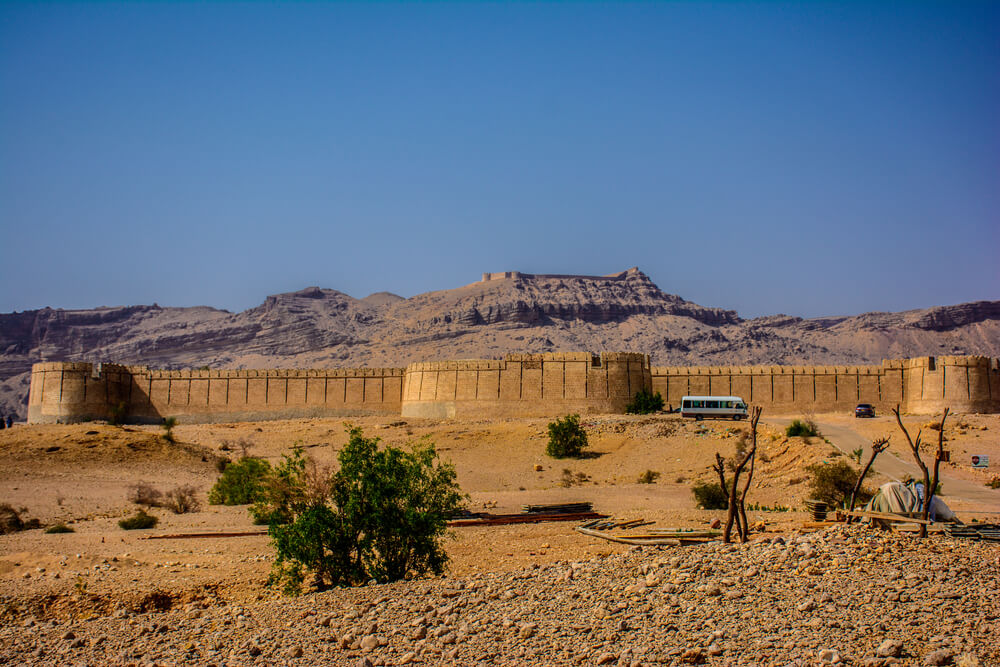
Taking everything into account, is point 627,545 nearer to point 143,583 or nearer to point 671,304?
point 143,583

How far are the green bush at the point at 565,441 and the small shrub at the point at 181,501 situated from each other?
34.8ft

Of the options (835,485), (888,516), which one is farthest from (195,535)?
(835,485)

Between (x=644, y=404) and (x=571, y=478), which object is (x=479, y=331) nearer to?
(x=644, y=404)

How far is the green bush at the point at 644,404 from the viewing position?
120 feet

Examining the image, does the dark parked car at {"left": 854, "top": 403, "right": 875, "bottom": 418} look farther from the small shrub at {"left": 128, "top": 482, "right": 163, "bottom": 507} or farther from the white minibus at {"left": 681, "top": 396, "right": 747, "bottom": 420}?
the small shrub at {"left": 128, "top": 482, "right": 163, "bottom": 507}

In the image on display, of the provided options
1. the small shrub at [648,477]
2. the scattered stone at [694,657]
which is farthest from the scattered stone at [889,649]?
the small shrub at [648,477]

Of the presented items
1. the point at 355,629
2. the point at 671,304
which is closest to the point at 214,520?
the point at 355,629

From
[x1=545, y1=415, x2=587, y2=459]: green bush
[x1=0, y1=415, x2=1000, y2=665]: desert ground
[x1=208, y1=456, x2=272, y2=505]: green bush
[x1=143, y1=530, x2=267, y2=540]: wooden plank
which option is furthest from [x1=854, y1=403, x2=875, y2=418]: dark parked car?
[x1=143, y1=530, x2=267, y2=540]: wooden plank

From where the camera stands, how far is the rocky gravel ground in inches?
305

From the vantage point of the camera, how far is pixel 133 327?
10938 centimetres

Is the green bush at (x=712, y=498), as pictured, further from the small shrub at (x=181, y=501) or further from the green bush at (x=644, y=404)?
the green bush at (x=644, y=404)

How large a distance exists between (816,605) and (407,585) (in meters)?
4.72

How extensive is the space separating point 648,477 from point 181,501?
11.5 m

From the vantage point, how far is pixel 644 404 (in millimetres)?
36531
